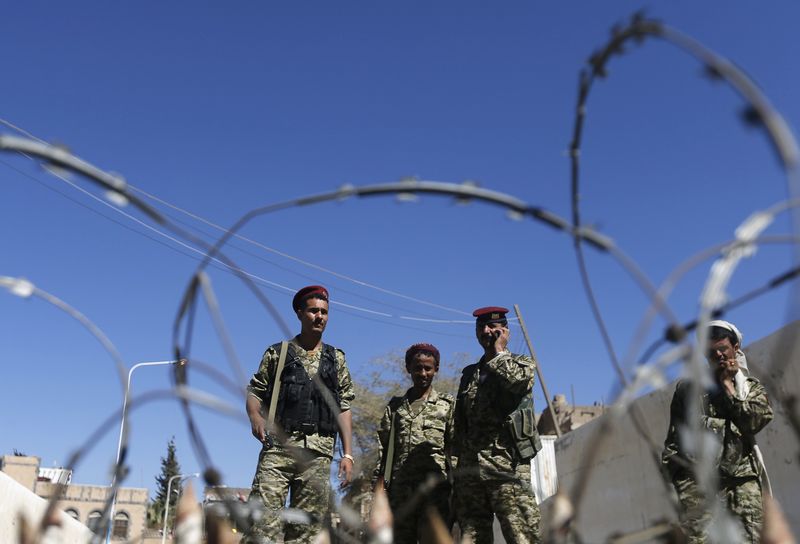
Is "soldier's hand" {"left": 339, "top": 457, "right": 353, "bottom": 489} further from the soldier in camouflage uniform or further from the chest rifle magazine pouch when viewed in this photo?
the soldier in camouflage uniform

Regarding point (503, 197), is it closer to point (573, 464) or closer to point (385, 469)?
point (385, 469)

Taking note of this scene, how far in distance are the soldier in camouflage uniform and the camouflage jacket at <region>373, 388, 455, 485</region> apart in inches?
67.1

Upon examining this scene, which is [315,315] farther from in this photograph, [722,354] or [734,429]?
[734,429]

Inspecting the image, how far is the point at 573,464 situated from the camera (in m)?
8.27

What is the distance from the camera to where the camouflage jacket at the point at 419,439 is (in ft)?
15.8

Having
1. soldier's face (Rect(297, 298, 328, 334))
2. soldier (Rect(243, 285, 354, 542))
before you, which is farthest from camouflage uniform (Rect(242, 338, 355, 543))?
soldier's face (Rect(297, 298, 328, 334))

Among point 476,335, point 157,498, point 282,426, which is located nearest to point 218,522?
point 282,426

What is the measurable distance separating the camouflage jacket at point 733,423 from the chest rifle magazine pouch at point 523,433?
783mm

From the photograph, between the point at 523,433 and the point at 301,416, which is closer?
the point at 301,416

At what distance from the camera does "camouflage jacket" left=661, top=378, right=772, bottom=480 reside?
3340 millimetres

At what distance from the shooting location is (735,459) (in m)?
3.48

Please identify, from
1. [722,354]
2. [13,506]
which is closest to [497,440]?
[722,354]

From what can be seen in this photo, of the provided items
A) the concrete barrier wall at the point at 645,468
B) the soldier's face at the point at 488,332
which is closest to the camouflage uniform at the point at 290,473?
the soldier's face at the point at 488,332

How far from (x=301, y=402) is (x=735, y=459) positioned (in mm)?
2278
